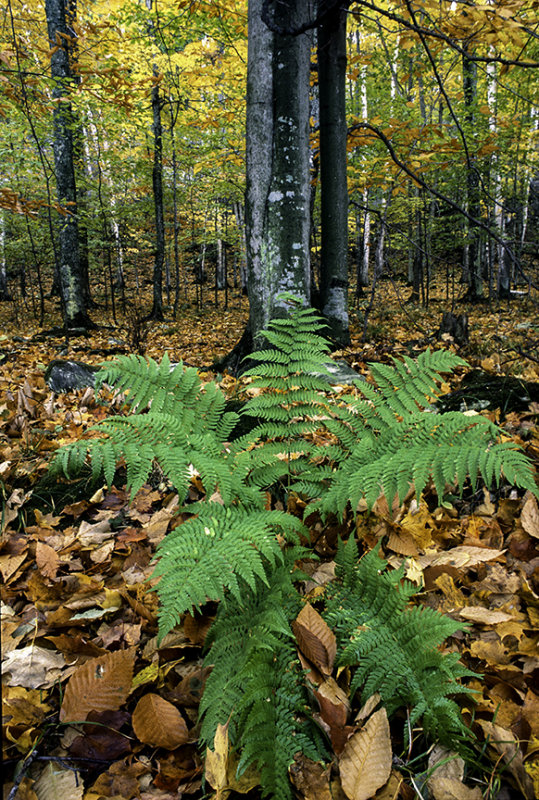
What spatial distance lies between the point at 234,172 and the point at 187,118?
2802 millimetres

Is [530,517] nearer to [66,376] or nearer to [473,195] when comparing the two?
[66,376]

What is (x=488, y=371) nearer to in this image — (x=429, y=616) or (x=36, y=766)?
(x=429, y=616)

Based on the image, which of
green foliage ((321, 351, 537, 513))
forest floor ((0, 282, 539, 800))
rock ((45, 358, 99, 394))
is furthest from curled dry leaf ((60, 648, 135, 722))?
rock ((45, 358, 99, 394))

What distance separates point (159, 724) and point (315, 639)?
526 millimetres

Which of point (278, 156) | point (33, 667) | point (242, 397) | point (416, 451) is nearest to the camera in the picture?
point (33, 667)

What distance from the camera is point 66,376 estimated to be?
4.18 m

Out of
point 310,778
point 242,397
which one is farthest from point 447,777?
point 242,397

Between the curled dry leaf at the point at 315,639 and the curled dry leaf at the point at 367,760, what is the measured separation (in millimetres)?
182

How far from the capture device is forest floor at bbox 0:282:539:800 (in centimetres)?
108

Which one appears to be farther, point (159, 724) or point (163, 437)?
point (163, 437)

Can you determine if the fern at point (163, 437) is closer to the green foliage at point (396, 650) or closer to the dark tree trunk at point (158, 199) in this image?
the green foliage at point (396, 650)

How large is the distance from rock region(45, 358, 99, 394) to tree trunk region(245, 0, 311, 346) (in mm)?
1877

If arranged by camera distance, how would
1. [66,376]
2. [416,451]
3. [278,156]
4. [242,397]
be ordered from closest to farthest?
[416,451]
[242,397]
[278,156]
[66,376]

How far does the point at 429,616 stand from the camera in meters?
1.20
